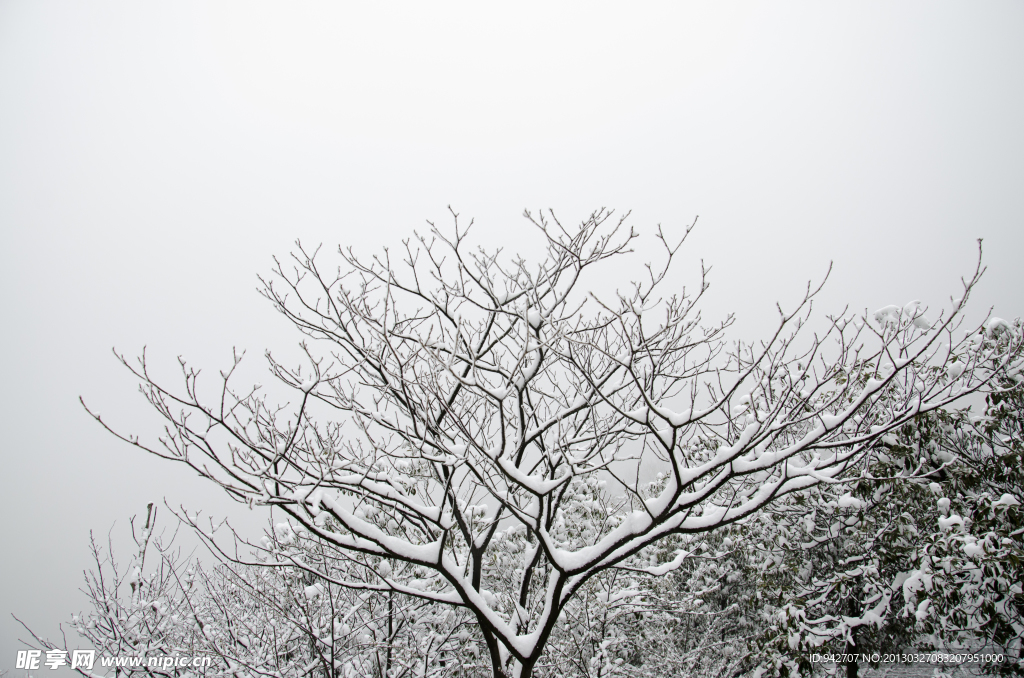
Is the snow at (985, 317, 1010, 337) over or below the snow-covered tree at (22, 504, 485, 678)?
over

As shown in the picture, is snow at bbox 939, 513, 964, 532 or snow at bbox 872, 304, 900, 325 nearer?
snow at bbox 872, 304, 900, 325

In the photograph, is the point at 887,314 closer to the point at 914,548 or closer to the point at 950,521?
the point at 950,521

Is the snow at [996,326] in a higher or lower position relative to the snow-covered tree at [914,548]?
higher

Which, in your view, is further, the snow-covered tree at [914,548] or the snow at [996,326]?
the snow at [996,326]

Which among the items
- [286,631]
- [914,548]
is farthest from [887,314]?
[286,631]

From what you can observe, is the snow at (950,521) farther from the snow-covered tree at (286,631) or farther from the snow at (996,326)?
the snow-covered tree at (286,631)

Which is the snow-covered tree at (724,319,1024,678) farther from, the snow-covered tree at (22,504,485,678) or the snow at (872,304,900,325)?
the snow-covered tree at (22,504,485,678)

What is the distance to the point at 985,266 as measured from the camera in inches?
127

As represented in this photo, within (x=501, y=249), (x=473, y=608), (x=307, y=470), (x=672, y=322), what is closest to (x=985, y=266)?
(x=672, y=322)

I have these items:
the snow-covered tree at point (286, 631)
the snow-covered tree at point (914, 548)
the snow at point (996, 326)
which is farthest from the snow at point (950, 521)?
Answer: the snow-covered tree at point (286, 631)

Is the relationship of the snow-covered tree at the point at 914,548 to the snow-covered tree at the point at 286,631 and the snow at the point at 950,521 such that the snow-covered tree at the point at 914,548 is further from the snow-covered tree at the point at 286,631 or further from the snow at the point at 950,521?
the snow-covered tree at the point at 286,631

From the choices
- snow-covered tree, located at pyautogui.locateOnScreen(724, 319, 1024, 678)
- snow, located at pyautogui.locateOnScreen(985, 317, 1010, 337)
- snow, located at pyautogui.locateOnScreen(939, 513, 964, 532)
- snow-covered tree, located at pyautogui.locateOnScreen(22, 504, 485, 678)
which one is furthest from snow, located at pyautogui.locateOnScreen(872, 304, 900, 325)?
snow-covered tree, located at pyautogui.locateOnScreen(22, 504, 485, 678)

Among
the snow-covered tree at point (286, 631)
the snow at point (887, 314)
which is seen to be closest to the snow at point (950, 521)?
the snow at point (887, 314)

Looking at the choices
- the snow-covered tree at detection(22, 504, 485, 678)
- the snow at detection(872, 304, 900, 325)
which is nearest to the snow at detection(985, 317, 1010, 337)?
the snow at detection(872, 304, 900, 325)
